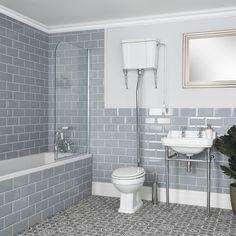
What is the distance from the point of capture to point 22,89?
4242 mm

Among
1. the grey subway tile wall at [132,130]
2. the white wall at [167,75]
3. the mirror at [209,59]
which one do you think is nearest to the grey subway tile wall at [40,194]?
the grey subway tile wall at [132,130]

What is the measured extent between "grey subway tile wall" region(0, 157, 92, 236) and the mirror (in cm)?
179

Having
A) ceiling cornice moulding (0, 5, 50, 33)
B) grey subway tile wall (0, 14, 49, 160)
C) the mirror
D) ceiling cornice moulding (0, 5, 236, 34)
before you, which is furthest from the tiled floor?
ceiling cornice moulding (0, 5, 50, 33)

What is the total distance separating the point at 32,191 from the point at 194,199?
199cm

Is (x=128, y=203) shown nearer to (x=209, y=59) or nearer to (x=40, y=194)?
(x=40, y=194)

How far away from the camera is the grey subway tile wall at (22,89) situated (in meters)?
3.94

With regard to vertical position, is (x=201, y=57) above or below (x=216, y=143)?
above

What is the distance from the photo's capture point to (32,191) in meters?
3.29

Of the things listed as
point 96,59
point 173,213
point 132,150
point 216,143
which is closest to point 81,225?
point 173,213

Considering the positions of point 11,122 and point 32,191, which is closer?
point 32,191

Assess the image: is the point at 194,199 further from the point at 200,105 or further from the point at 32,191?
the point at 32,191

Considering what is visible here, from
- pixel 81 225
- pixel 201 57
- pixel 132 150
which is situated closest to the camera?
pixel 81 225

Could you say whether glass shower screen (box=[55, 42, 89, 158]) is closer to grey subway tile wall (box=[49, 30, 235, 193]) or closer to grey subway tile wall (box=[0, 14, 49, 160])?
grey subway tile wall (box=[49, 30, 235, 193])

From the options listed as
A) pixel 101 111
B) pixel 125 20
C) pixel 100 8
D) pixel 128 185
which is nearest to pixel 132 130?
pixel 101 111
